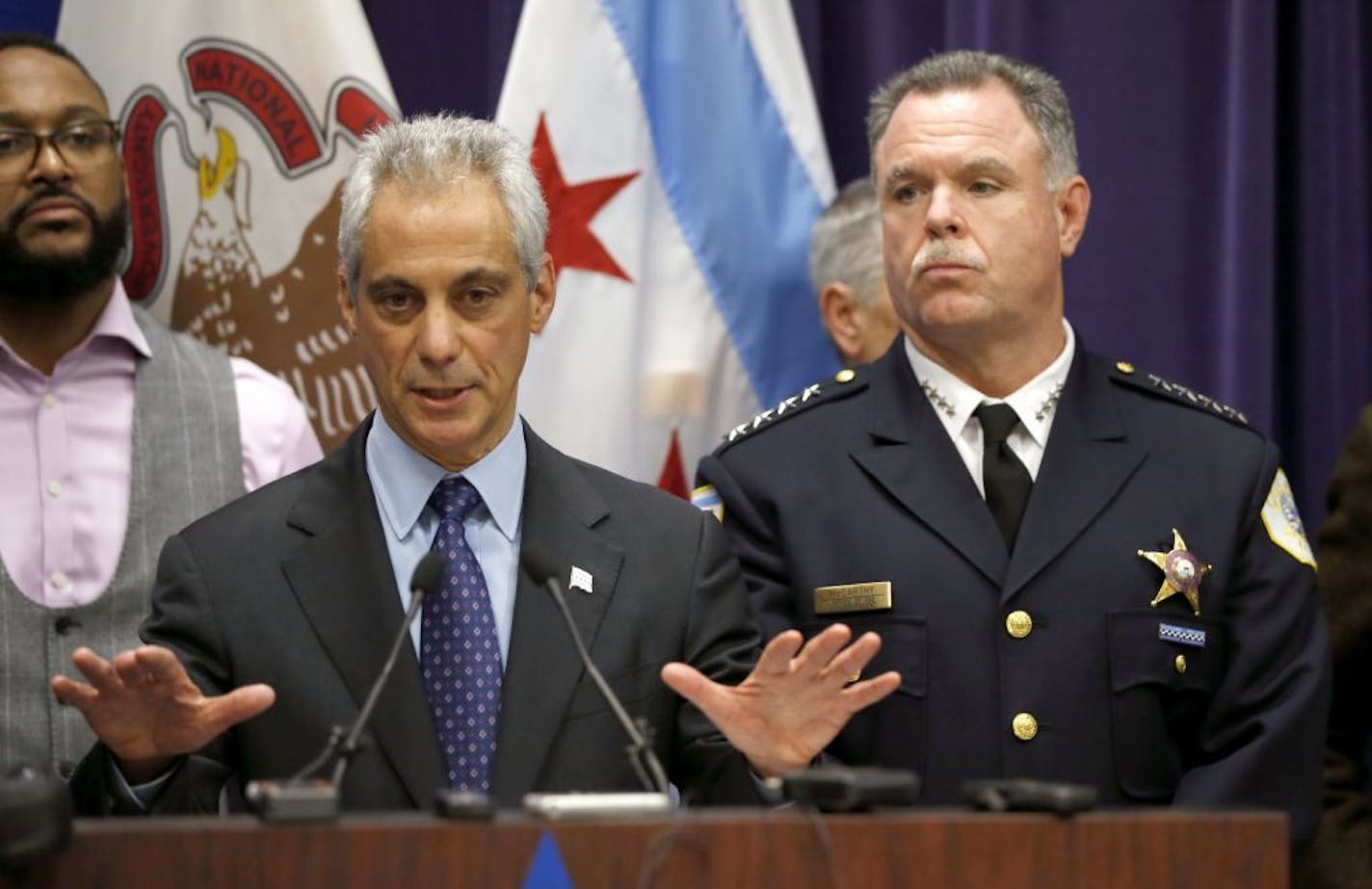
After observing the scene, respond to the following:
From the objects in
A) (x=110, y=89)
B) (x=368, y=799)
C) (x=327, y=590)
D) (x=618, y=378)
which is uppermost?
(x=110, y=89)

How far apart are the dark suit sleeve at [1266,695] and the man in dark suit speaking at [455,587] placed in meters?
0.69

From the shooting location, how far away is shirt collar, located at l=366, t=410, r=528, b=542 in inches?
98.9

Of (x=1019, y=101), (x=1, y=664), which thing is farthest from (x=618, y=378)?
(x=1, y=664)

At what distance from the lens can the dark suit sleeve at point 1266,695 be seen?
2695 millimetres

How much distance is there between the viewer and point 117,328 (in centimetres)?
323

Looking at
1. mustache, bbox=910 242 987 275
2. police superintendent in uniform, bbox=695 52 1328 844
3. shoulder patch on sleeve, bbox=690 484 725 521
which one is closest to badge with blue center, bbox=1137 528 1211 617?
police superintendent in uniform, bbox=695 52 1328 844

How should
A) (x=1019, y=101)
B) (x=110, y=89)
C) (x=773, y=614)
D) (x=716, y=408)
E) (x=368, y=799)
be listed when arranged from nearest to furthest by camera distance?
(x=368, y=799) < (x=773, y=614) < (x=1019, y=101) < (x=110, y=89) < (x=716, y=408)

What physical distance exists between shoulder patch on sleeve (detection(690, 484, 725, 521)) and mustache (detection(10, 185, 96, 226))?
1.10 meters

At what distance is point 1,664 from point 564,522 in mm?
996

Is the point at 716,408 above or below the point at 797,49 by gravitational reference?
below

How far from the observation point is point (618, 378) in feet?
12.2

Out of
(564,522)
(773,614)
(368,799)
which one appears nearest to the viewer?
(368,799)

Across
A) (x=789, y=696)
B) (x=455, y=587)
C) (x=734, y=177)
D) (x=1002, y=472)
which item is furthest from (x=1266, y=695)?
(x=734, y=177)

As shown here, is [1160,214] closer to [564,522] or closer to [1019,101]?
[1019,101]
